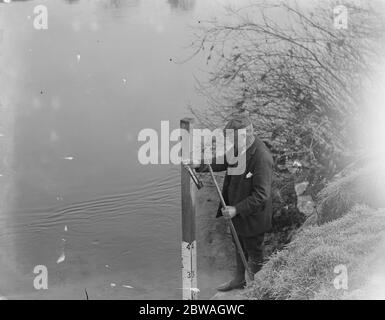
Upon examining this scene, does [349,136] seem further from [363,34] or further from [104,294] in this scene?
[104,294]

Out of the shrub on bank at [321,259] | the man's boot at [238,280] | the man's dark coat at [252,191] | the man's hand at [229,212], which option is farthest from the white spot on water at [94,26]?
the shrub on bank at [321,259]

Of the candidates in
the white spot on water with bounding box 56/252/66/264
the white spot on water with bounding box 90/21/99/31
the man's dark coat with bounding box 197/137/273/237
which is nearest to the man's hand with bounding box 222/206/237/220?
the man's dark coat with bounding box 197/137/273/237

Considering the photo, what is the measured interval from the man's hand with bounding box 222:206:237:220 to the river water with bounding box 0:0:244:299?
1.61ft

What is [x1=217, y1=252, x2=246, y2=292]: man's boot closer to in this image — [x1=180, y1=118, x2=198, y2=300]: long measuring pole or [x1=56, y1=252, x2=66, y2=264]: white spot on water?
[x1=180, y1=118, x2=198, y2=300]: long measuring pole

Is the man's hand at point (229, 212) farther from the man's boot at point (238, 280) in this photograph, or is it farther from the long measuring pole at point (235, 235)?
the man's boot at point (238, 280)

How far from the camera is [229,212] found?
4637 millimetres

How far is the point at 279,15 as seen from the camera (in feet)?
16.1

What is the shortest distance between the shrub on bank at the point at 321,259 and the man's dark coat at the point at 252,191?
0.79 feet

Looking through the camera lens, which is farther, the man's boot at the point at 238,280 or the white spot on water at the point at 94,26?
the white spot on water at the point at 94,26

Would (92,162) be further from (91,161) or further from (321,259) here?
(321,259)

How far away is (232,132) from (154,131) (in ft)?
1.82

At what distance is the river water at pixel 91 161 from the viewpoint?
498cm

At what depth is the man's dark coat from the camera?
183 inches

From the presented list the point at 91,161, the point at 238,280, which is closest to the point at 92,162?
the point at 91,161
